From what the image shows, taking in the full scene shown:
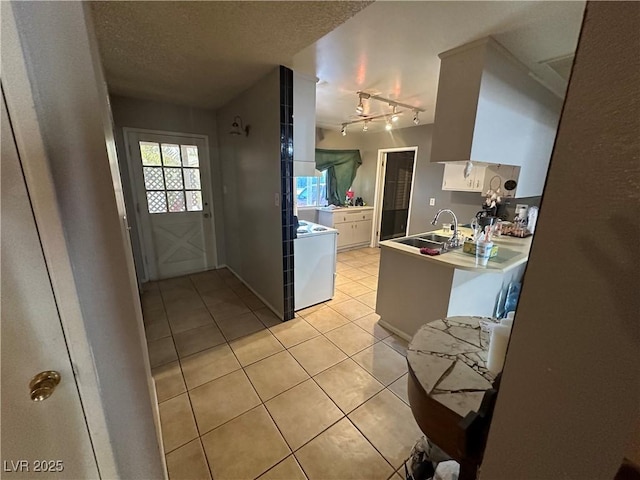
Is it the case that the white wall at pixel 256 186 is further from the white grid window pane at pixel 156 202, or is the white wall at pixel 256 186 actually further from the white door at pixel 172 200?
the white grid window pane at pixel 156 202

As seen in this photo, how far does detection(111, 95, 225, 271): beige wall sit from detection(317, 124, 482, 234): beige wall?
2045mm

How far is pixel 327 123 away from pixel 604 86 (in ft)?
15.1

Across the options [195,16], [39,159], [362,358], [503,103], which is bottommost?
[362,358]

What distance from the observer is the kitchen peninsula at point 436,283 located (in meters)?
1.96

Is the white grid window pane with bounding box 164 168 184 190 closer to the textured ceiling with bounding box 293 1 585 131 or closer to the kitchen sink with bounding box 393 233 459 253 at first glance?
the textured ceiling with bounding box 293 1 585 131

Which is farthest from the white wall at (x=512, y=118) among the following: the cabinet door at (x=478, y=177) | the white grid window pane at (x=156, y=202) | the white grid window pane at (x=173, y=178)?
the white grid window pane at (x=156, y=202)

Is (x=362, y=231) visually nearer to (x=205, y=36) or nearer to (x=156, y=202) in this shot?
(x=156, y=202)

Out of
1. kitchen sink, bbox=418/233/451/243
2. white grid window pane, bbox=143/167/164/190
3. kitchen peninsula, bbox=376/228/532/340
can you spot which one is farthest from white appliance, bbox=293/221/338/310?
white grid window pane, bbox=143/167/164/190

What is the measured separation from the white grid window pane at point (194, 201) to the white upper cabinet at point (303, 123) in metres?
2.06

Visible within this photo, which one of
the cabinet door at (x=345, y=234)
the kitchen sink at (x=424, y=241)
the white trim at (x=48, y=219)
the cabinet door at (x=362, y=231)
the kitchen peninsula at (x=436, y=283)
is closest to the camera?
the white trim at (x=48, y=219)

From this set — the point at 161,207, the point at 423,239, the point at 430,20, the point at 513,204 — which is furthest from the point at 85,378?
the point at 513,204

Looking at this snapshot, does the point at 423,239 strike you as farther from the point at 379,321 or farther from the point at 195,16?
the point at 195,16

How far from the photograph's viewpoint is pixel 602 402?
34cm

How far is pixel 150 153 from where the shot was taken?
326 cm
